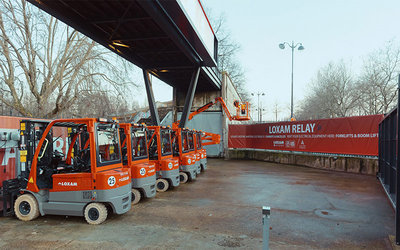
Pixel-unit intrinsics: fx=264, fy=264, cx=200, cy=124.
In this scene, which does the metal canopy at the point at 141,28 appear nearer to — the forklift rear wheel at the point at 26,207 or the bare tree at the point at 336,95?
the forklift rear wheel at the point at 26,207

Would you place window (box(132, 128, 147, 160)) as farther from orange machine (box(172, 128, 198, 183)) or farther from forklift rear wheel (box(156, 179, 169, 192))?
orange machine (box(172, 128, 198, 183))

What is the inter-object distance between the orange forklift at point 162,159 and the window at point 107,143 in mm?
2753

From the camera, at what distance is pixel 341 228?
590 cm

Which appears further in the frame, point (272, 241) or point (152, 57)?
point (152, 57)

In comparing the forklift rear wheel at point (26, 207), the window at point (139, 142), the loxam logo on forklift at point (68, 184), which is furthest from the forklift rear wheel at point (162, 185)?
the forklift rear wheel at point (26, 207)

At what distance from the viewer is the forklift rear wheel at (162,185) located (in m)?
9.53

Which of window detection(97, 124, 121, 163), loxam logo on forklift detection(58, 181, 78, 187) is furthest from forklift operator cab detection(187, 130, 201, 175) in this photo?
loxam logo on forklift detection(58, 181, 78, 187)

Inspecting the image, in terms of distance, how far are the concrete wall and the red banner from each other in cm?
38

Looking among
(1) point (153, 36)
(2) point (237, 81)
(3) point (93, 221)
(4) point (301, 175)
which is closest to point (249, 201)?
(3) point (93, 221)

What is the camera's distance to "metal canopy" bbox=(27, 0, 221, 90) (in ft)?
29.1

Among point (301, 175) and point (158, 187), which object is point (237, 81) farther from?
point (158, 187)

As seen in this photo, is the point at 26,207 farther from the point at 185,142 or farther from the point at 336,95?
the point at 336,95

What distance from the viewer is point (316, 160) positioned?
1644cm

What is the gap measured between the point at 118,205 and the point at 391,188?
25.7 feet
